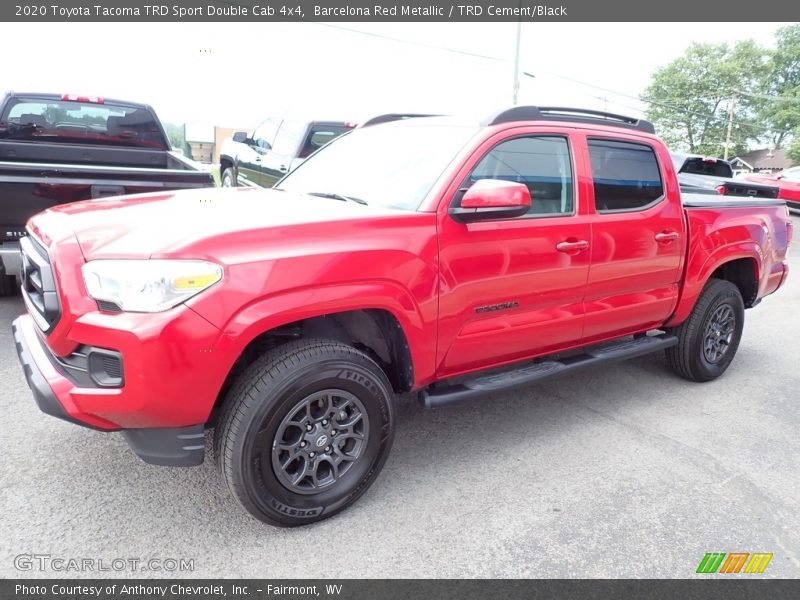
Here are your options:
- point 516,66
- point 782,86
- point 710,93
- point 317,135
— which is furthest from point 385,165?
point 782,86

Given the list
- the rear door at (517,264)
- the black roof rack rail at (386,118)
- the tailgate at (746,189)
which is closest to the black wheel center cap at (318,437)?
the rear door at (517,264)

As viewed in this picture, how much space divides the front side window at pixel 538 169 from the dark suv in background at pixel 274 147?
4.58 m

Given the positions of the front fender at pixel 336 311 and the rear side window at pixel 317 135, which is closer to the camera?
the front fender at pixel 336 311

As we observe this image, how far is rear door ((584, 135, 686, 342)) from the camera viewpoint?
3.67m

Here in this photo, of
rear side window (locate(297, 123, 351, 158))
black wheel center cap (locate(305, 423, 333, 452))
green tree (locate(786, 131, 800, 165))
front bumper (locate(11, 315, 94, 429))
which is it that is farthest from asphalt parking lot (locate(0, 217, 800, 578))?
green tree (locate(786, 131, 800, 165))

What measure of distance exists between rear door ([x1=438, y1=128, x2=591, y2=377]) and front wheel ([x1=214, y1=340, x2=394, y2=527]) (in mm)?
536

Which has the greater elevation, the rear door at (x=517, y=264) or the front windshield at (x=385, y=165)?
the front windshield at (x=385, y=165)

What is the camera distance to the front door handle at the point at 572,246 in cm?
338

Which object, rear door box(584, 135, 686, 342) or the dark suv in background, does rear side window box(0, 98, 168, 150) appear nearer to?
the dark suv in background

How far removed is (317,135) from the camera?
342 inches

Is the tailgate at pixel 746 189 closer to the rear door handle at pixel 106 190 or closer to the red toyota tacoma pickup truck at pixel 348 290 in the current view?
the red toyota tacoma pickup truck at pixel 348 290
